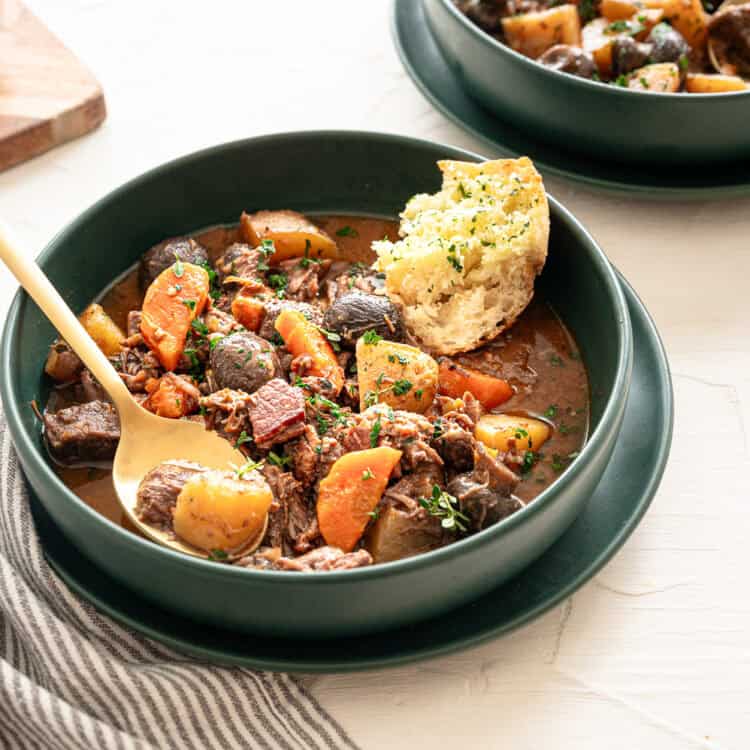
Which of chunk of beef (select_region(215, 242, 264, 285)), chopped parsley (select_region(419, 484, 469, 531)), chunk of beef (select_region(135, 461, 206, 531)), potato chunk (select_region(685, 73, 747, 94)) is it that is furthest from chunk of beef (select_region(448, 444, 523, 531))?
potato chunk (select_region(685, 73, 747, 94))

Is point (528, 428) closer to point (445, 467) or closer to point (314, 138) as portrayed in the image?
point (445, 467)

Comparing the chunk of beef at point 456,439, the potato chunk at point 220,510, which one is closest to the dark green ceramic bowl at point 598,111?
the chunk of beef at point 456,439

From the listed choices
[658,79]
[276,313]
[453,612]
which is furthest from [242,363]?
[658,79]

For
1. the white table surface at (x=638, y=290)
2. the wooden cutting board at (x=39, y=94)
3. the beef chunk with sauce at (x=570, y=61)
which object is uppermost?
the wooden cutting board at (x=39, y=94)

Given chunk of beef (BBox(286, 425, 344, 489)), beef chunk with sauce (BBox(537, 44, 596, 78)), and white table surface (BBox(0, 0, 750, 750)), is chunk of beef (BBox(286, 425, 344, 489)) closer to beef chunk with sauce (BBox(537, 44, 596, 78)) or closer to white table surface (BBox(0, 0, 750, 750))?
white table surface (BBox(0, 0, 750, 750))

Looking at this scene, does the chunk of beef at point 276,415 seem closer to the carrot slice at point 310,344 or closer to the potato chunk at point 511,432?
the carrot slice at point 310,344

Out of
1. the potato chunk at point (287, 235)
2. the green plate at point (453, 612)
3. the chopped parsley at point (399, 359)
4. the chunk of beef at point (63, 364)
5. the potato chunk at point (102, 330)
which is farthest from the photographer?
the potato chunk at point (287, 235)

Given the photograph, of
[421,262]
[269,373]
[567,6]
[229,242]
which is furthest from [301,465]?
[567,6]

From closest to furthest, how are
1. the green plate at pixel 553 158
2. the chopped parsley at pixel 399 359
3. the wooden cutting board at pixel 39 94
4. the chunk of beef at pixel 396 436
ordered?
the chunk of beef at pixel 396 436 < the chopped parsley at pixel 399 359 < the green plate at pixel 553 158 < the wooden cutting board at pixel 39 94

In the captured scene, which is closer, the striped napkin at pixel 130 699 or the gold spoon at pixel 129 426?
the striped napkin at pixel 130 699
